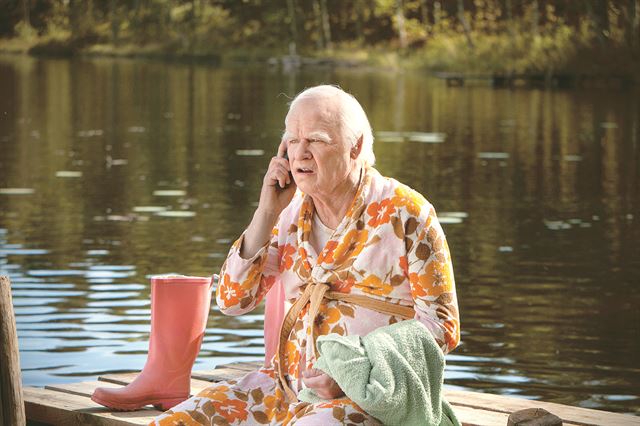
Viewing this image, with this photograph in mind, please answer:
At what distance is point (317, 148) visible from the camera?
13.9ft

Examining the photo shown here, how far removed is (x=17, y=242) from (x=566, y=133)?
15854 millimetres

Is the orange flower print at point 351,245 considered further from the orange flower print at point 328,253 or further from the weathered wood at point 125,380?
the weathered wood at point 125,380

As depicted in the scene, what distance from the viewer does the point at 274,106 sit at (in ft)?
113

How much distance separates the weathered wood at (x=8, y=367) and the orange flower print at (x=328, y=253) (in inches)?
34.7

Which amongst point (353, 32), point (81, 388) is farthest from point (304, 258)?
point (353, 32)

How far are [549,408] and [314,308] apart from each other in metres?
1.17

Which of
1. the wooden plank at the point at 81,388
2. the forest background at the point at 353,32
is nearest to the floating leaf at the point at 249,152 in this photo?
the wooden plank at the point at 81,388

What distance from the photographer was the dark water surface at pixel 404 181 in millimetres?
8172

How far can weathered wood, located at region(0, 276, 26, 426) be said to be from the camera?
15.0 feet

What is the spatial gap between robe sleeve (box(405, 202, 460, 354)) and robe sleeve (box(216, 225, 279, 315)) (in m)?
0.47

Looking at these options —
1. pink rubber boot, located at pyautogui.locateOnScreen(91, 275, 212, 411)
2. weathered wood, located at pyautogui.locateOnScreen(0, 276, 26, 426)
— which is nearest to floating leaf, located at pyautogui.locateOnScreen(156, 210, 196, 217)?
pink rubber boot, located at pyautogui.locateOnScreen(91, 275, 212, 411)

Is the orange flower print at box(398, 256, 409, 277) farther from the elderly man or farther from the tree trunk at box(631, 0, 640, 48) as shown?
the tree trunk at box(631, 0, 640, 48)

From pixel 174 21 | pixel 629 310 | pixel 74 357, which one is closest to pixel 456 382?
pixel 74 357

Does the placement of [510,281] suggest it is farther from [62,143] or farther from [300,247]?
[62,143]
